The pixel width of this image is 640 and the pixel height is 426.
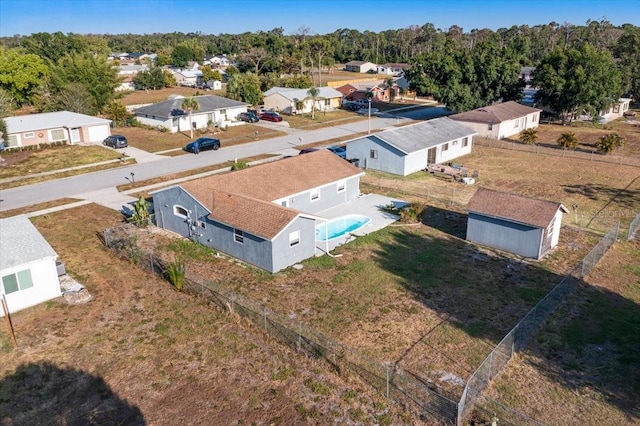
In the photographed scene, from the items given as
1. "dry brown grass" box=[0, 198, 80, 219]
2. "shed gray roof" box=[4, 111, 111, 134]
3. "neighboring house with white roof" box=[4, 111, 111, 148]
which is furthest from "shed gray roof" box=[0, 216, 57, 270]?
"shed gray roof" box=[4, 111, 111, 134]

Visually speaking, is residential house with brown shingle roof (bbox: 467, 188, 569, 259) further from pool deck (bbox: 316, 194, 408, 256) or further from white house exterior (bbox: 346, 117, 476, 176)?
white house exterior (bbox: 346, 117, 476, 176)

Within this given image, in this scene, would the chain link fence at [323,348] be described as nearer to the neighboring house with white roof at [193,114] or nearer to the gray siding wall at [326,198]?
the gray siding wall at [326,198]

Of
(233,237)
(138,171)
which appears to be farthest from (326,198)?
(138,171)

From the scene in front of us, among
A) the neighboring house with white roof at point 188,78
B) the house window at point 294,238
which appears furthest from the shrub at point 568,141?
the neighboring house with white roof at point 188,78

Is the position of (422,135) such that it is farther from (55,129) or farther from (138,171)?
(55,129)

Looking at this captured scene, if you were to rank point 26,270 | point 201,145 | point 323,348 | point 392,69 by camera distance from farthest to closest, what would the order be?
point 392,69 → point 201,145 → point 26,270 → point 323,348

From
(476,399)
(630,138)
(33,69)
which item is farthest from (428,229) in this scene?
(33,69)

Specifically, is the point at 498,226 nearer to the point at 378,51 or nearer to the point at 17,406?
the point at 17,406
